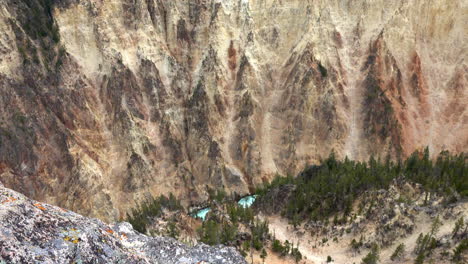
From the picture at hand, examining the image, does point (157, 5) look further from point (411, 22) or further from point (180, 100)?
point (411, 22)

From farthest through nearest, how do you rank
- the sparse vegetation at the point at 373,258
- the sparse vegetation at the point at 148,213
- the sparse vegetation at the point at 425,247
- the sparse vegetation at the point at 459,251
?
the sparse vegetation at the point at 148,213
the sparse vegetation at the point at 373,258
the sparse vegetation at the point at 425,247
the sparse vegetation at the point at 459,251

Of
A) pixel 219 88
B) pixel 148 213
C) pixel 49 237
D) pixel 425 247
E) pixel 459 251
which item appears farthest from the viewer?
pixel 219 88

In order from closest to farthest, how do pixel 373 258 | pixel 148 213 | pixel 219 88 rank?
1. pixel 373 258
2. pixel 148 213
3. pixel 219 88

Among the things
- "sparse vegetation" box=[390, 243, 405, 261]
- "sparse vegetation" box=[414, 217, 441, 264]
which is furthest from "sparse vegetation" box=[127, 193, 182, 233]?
"sparse vegetation" box=[414, 217, 441, 264]

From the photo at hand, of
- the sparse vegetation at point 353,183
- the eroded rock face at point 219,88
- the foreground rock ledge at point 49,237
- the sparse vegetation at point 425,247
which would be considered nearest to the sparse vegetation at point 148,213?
the eroded rock face at point 219,88

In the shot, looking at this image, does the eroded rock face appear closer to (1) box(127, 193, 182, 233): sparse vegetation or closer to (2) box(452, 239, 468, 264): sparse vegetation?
(1) box(127, 193, 182, 233): sparse vegetation

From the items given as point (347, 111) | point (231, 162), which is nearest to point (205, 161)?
point (231, 162)

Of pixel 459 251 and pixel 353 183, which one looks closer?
pixel 459 251

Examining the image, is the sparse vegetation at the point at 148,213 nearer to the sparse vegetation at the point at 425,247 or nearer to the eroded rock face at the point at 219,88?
the eroded rock face at the point at 219,88

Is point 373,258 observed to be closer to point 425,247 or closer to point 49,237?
point 425,247

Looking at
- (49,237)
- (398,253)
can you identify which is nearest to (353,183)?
(398,253)
